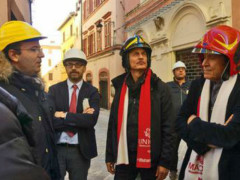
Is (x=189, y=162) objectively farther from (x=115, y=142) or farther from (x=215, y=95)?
(x=115, y=142)

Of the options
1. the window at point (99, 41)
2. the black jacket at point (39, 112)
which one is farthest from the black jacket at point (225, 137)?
the window at point (99, 41)

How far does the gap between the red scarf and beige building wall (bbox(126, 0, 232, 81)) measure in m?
6.52

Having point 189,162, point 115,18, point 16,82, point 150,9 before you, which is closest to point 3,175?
point 16,82

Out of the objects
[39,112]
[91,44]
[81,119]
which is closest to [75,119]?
[81,119]

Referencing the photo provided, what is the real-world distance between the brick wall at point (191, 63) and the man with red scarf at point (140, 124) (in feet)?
24.0

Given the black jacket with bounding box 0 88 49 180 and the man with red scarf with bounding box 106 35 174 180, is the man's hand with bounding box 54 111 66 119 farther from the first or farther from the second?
the black jacket with bounding box 0 88 49 180

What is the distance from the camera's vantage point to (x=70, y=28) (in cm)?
3516

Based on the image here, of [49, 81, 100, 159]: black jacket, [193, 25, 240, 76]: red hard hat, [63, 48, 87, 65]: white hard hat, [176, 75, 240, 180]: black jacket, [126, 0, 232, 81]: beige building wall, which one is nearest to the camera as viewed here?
[176, 75, 240, 180]: black jacket

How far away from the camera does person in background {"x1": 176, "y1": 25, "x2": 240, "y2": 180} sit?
5.97 ft

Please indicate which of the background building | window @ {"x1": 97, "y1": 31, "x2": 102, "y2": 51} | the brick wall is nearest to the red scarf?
the brick wall

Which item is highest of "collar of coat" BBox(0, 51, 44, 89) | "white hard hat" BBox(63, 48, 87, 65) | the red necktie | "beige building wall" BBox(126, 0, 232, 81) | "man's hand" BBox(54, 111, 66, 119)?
"beige building wall" BBox(126, 0, 232, 81)

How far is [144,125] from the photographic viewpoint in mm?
2479

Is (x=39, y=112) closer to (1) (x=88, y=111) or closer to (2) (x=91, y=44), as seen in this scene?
(1) (x=88, y=111)

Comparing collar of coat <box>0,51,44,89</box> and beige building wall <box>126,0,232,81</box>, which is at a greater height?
beige building wall <box>126,0,232,81</box>
